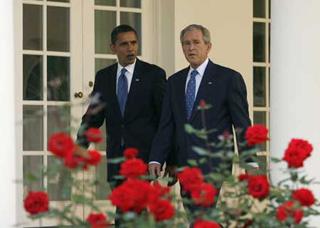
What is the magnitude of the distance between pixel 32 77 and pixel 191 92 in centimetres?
251

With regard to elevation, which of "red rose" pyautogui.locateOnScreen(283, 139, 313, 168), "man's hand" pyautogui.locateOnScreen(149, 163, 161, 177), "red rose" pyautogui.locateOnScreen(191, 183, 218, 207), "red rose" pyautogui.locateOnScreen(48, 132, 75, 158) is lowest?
"man's hand" pyautogui.locateOnScreen(149, 163, 161, 177)

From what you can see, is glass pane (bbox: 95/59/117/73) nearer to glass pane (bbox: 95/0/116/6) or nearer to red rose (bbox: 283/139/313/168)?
glass pane (bbox: 95/0/116/6)

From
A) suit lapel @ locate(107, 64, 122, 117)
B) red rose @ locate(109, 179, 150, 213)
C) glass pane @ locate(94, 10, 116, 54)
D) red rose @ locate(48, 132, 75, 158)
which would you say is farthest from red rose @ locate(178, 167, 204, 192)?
glass pane @ locate(94, 10, 116, 54)

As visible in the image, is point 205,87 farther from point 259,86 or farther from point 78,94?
point 259,86

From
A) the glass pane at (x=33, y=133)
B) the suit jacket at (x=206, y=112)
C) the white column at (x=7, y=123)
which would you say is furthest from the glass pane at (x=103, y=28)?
the white column at (x=7, y=123)

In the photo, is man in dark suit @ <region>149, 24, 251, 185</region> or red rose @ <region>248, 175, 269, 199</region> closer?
red rose @ <region>248, 175, 269, 199</region>

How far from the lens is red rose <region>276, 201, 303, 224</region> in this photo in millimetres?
3883

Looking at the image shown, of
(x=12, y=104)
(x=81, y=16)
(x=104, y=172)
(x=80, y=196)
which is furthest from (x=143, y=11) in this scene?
(x=80, y=196)

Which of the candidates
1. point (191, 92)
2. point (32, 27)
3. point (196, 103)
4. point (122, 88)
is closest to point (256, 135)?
point (196, 103)

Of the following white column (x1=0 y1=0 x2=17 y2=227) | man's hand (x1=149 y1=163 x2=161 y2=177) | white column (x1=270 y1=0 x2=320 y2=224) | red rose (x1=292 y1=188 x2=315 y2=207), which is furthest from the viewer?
man's hand (x1=149 y1=163 x2=161 y2=177)

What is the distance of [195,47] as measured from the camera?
22.2 ft

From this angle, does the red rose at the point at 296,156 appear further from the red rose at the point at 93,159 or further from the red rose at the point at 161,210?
the red rose at the point at 93,159

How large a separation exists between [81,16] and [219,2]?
1348 millimetres

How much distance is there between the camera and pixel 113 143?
7605 mm
